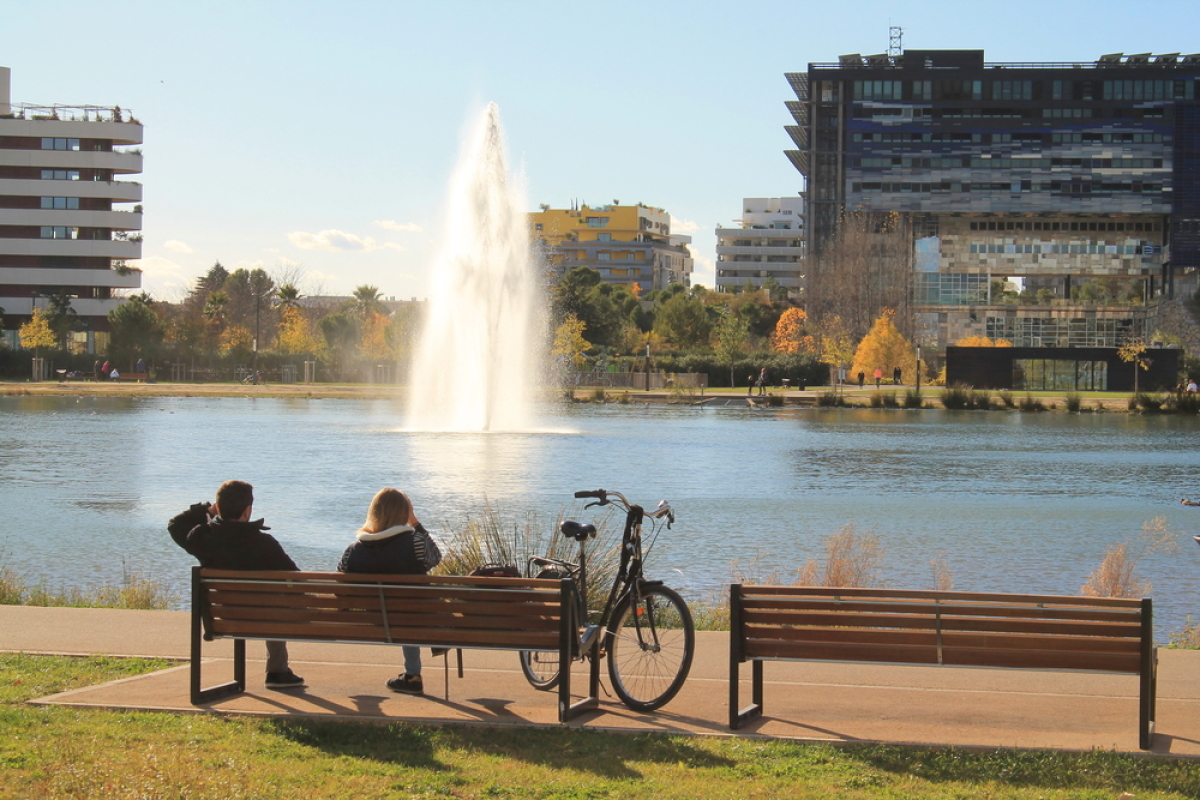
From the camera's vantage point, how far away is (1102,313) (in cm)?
15100

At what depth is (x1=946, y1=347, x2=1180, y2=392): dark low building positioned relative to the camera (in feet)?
319

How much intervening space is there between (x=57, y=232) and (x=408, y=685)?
12868cm

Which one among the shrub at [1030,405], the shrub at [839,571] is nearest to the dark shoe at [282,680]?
the shrub at [839,571]

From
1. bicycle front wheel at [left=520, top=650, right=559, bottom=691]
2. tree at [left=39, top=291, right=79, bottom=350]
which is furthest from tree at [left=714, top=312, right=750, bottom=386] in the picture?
bicycle front wheel at [left=520, top=650, right=559, bottom=691]

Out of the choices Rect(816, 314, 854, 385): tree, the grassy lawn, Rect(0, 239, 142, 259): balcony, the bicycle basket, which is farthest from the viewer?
Rect(0, 239, 142, 259): balcony

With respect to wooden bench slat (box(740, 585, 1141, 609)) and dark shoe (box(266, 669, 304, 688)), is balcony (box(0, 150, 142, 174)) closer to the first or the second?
dark shoe (box(266, 669, 304, 688))

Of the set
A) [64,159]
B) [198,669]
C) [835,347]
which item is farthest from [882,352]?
[198,669]

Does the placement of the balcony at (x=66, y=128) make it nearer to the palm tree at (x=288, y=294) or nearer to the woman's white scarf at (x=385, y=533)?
the palm tree at (x=288, y=294)

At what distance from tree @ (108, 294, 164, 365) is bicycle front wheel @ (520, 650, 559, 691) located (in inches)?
4234

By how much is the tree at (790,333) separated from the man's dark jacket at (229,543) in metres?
123

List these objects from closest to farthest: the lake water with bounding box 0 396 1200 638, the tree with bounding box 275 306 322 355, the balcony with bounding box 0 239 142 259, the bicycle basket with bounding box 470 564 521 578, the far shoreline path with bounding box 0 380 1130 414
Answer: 1. the bicycle basket with bounding box 470 564 521 578
2. the lake water with bounding box 0 396 1200 638
3. the far shoreline path with bounding box 0 380 1130 414
4. the tree with bounding box 275 306 322 355
5. the balcony with bounding box 0 239 142 259

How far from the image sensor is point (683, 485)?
3650 cm

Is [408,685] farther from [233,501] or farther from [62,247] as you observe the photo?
[62,247]

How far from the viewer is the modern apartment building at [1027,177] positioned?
150 m
